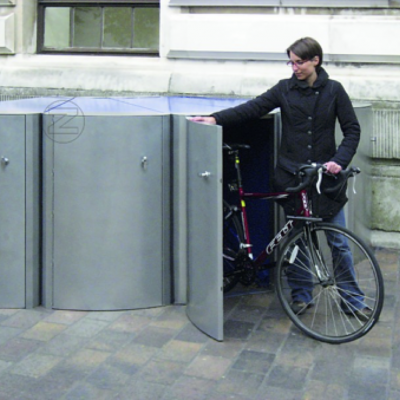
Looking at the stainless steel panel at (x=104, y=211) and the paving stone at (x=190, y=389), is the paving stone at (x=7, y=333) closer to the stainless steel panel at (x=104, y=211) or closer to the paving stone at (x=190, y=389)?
the stainless steel panel at (x=104, y=211)

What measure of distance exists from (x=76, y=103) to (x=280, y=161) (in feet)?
5.07

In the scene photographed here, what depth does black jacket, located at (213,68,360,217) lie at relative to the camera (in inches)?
193

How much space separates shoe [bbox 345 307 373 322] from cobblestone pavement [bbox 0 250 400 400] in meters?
0.11

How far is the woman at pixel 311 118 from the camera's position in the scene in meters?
4.87

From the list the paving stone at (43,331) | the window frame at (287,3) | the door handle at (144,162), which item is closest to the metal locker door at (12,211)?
the paving stone at (43,331)

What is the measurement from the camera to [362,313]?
15.9 feet

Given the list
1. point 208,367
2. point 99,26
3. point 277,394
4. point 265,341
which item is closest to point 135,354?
point 208,367

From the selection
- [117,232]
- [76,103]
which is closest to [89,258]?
[117,232]

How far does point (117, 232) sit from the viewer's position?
5191 mm

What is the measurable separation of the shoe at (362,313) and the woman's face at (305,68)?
4.55 ft

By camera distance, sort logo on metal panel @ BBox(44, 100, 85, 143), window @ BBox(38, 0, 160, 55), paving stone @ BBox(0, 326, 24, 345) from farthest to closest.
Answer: window @ BBox(38, 0, 160, 55)
logo on metal panel @ BBox(44, 100, 85, 143)
paving stone @ BBox(0, 326, 24, 345)

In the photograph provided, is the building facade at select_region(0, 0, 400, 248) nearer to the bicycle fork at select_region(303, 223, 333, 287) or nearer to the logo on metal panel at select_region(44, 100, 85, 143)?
the bicycle fork at select_region(303, 223, 333, 287)

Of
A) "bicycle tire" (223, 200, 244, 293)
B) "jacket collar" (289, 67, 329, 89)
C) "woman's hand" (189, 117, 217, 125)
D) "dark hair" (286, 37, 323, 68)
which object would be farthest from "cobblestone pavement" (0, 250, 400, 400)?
"dark hair" (286, 37, 323, 68)

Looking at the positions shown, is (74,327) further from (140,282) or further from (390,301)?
(390,301)
